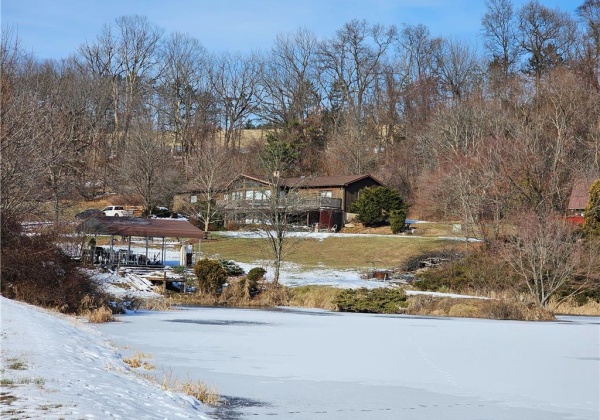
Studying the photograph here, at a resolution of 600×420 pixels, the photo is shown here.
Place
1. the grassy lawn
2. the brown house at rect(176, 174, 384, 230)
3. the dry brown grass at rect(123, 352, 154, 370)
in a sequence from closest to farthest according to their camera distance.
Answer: the dry brown grass at rect(123, 352, 154, 370), the grassy lawn, the brown house at rect(176, 174, 384, 230)

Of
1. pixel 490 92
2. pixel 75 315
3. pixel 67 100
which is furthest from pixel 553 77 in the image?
pixel 75 315

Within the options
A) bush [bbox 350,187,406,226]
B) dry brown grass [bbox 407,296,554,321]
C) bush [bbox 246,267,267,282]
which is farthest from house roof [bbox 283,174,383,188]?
dry brown grass [bbox 407,296,554,321]

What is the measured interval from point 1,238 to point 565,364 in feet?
55.3

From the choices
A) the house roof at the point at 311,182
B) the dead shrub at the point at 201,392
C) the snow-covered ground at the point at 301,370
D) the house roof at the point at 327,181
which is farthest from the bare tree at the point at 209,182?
the dead shrub at the point at 201,392

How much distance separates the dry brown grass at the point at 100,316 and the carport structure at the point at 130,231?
16590mm

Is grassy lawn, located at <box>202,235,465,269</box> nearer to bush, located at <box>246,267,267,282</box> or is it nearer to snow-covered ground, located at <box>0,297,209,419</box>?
bush, located at <box>246,267,267,282</box>

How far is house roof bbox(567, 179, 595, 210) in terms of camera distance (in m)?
49.8

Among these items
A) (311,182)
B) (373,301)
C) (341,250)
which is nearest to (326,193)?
(311,182)

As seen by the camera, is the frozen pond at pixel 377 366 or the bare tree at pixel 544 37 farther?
the bare tree at pixel 544 37

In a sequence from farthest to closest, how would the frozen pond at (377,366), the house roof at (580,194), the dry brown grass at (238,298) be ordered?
1. the house roof at (580,194)
2. the dry brown grass at (238,298)
3. the frozen pond at (377,366)

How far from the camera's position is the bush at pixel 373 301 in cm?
3300

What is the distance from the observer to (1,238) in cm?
2359

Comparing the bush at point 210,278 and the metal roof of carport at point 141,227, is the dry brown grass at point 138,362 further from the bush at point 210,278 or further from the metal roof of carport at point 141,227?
the metal roof of carport at point 141,227

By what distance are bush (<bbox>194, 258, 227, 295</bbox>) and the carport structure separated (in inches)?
196
